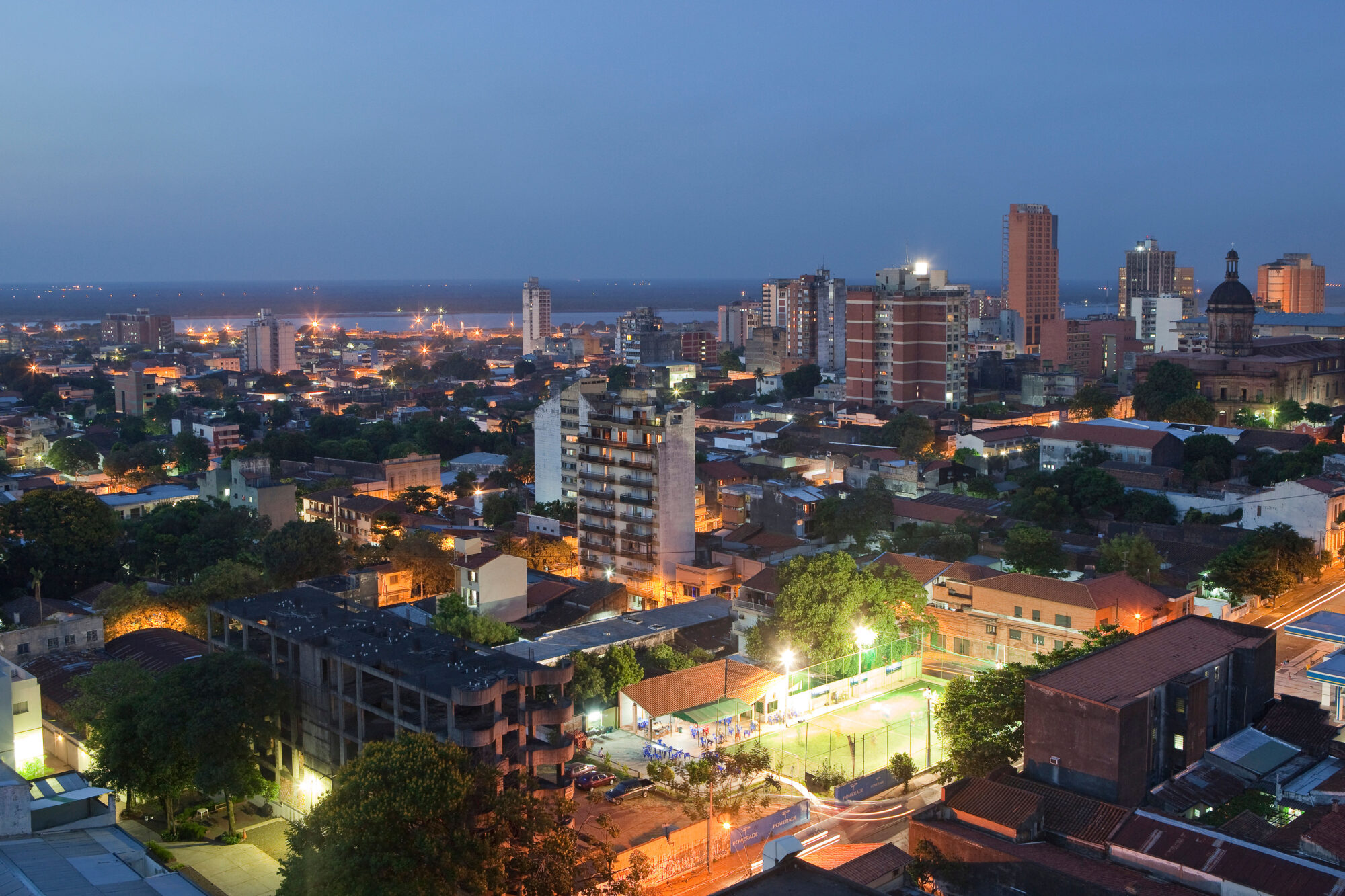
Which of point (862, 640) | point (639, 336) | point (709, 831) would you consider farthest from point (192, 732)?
point (639, 336)

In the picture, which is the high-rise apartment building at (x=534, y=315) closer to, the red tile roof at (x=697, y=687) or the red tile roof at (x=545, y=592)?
the red tile roof at (x=545, y=592)

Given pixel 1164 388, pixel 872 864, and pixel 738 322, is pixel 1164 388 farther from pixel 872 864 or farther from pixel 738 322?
pixel 738 322

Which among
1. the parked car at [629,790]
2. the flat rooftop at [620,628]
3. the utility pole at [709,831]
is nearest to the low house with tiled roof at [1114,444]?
the flat rooftop at [620,628]

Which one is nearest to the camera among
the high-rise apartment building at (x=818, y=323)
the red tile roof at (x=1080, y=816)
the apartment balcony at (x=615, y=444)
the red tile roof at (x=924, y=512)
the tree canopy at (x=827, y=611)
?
the red tile roof at (x=1080, y=816)

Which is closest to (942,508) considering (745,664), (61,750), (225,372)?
(745,664)

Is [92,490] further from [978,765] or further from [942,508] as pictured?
[978,765]

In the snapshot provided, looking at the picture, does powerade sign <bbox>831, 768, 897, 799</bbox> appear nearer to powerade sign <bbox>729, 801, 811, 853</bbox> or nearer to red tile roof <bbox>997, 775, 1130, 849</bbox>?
powerade sign <bbox>729, 801, 811, 853</bbox>
